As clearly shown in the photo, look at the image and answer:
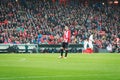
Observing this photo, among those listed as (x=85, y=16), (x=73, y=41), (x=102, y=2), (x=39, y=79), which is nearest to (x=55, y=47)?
(x=73, y=41)

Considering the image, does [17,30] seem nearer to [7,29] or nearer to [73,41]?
[7,29]

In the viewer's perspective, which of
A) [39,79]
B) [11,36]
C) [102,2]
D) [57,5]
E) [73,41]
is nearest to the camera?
[39,79]

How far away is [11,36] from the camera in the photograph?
46938 millimetres

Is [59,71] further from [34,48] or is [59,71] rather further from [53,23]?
[53,23]

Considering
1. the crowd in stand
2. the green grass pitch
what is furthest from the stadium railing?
the green grass pitch

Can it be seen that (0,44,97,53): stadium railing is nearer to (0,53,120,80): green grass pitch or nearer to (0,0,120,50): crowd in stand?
(0,0,120,50): crowd in stand

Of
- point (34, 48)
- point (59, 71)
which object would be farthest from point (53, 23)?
point (59, 71)

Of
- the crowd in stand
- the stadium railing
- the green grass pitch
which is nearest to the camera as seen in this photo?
the green grass pitch

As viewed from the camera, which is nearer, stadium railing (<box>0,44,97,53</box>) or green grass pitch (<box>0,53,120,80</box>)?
green grass pitch (<box>0,53,120,80</box>)

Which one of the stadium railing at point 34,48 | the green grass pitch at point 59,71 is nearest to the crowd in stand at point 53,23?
the stadium railing at point 34,48

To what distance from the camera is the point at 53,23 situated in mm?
53438

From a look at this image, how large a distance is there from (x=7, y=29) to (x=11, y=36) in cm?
123

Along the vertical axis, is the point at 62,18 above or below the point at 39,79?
above

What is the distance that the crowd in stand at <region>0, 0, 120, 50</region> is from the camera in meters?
48.2
